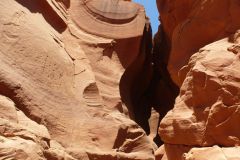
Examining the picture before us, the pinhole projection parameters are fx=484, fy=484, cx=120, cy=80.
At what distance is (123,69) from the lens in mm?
9266

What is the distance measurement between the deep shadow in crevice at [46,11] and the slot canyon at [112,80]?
0.06 feet

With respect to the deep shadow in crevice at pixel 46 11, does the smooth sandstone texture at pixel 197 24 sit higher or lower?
lower

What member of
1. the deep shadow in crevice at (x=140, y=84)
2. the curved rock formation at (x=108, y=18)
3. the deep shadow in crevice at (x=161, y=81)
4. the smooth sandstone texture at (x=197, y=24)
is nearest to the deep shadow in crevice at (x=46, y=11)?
the curved rock formation at (x=108, y=18)

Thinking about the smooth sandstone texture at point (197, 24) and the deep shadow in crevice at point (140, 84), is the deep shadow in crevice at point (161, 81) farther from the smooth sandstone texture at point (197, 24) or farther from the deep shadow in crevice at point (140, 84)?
the smooth sandstone texture at point (197, 24)

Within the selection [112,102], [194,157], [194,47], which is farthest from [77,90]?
[194,157]

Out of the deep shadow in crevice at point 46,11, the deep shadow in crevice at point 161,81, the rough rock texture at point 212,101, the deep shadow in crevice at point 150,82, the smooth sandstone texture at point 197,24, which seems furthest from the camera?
the deep shadow in crevice at point 161,81

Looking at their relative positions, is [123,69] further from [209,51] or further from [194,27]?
[209,51]

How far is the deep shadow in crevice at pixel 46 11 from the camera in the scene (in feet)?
27.3

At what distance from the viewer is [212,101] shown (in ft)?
20.9

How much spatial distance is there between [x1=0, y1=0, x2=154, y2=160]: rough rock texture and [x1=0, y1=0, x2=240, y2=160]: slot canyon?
19 millimetres

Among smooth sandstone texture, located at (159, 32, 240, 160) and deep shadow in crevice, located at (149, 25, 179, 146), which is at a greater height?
smooth sandstone texture, located at (159, 32, 240, 160)

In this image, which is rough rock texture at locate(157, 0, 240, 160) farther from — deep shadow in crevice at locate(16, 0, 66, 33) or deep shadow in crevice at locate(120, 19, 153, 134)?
deep shadow in crevice at locate(16, 0, 66, 33)

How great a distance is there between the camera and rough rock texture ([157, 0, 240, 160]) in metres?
6.15

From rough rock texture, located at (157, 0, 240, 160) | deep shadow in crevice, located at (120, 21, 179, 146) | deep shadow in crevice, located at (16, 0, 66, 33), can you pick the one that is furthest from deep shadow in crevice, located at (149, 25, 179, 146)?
rough rock texture, located at (157, 0, 240, 160)
